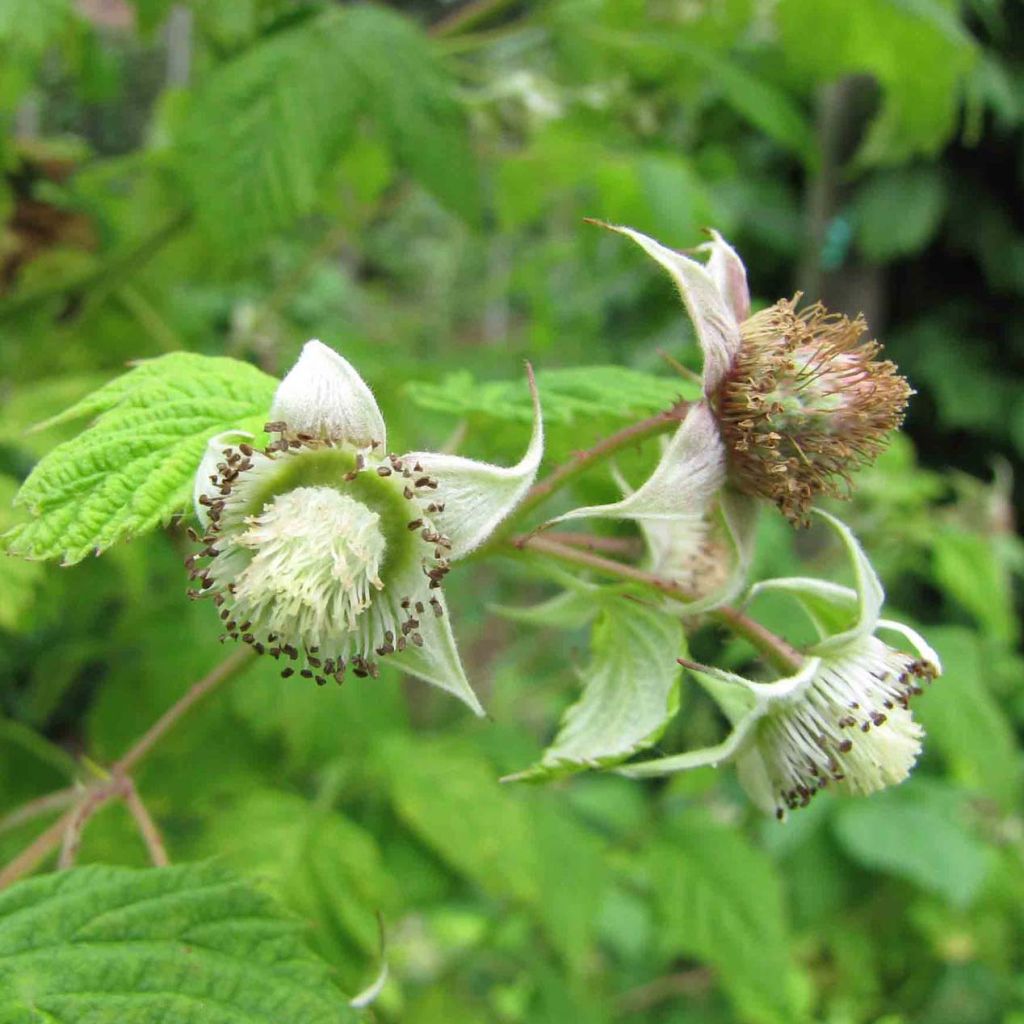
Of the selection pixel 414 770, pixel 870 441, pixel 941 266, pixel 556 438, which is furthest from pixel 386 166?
pixel 941 266

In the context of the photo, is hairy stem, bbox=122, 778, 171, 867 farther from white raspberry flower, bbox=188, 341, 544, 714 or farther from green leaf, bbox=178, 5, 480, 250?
green leaf, bbox=178, 5, 480, 250

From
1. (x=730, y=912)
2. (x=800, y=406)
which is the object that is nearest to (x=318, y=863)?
(x=730, y=912)

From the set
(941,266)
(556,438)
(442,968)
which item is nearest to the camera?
(556,438)

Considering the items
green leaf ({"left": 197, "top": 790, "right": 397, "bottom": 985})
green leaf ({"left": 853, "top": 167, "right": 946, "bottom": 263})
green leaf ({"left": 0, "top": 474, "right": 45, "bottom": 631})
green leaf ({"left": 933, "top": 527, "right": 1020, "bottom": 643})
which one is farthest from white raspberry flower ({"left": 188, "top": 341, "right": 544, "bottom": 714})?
green leaf ({"left": 853, "top": 167, "right": 946, "bottom": 263})

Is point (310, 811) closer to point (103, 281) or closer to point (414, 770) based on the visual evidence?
point (414, 770)

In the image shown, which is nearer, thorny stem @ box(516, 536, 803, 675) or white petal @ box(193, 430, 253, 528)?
white petal @ box(193, 430, 253, 528)

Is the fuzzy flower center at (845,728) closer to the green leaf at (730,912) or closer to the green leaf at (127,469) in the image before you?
the green leaf at (127,469)

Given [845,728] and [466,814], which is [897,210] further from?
[845,728]
